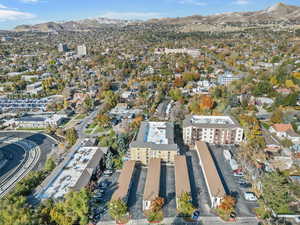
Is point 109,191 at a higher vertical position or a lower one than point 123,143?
lower

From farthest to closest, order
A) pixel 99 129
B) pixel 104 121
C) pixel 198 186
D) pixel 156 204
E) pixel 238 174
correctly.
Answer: pixel 104 121
pixel 99 129
pixel 238 174
pixel 198 186
pixel 156 204

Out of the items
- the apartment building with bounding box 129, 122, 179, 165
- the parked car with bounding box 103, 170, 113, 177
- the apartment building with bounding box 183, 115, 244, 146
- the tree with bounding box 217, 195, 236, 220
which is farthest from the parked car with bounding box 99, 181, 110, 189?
the apartment building with bounding box 183, 115, 244, 146

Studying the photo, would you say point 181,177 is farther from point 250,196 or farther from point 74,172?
point 74,172

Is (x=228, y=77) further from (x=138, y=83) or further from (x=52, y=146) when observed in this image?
(x=52, y=146)

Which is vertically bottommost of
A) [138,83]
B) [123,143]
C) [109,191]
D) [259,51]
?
[109,191]

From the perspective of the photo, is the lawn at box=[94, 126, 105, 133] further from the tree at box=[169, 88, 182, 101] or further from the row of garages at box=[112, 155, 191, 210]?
the tree at box=[169, 88, 182, 101]

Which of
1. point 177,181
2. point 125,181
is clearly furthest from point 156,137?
point 125,181

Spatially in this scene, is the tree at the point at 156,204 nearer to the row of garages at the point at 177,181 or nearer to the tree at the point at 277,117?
the row of garages at the point at 177,181

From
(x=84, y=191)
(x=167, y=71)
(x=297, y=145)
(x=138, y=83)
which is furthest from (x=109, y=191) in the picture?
(x=167, y=71)
